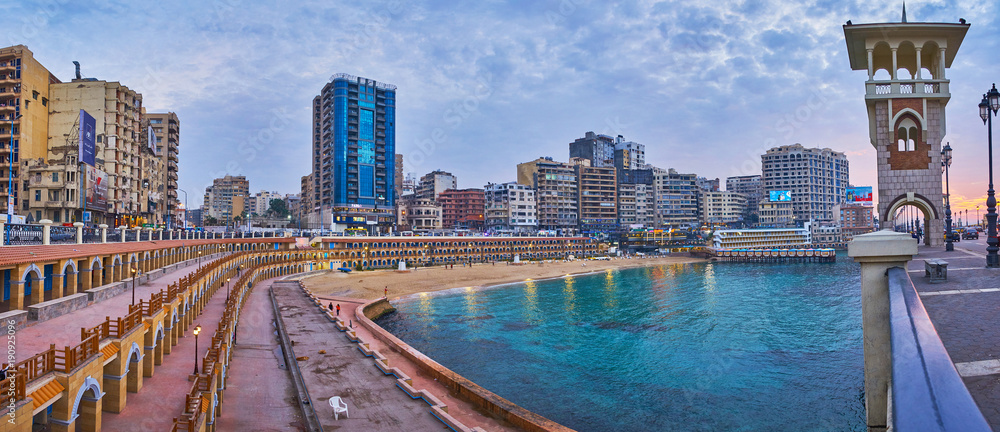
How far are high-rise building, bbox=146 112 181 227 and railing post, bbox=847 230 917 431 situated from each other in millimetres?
103857

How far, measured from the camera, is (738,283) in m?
79.2

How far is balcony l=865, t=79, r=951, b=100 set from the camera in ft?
64.7

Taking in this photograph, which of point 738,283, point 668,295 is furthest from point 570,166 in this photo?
point 668,295

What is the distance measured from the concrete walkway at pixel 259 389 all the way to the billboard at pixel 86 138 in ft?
98.5

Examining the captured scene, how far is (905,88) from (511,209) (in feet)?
452

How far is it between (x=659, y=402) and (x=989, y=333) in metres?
17.9

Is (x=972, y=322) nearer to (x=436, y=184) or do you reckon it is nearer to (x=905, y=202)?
(x=905, y=202)

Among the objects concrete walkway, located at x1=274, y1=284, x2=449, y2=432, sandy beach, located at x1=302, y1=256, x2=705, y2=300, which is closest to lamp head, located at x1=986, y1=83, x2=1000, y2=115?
concrete walkway, located at x1=274, y1=284, x2=449, y2=432

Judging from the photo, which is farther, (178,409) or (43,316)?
(43,316)

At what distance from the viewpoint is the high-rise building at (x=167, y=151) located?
91.5 metres

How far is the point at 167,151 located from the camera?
310 feet

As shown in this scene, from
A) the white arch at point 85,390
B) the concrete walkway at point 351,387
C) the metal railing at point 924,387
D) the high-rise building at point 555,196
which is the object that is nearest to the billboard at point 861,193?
the high-rise building at point 555,196

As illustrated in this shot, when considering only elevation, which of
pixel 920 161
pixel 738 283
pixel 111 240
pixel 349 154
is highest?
pixel 349 154

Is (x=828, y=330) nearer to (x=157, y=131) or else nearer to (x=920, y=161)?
(x=920, y=161)
